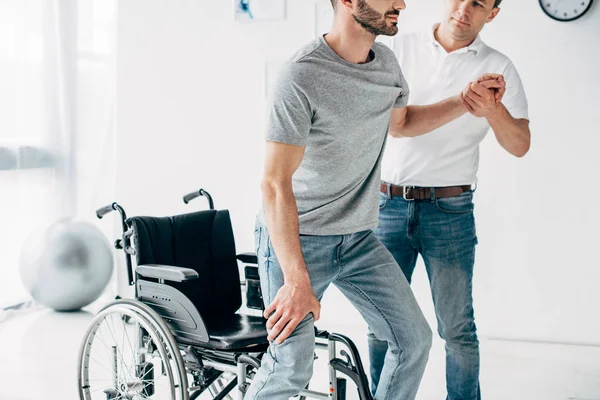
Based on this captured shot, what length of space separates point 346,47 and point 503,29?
182 cm

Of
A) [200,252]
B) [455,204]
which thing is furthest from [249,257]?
[455,204]

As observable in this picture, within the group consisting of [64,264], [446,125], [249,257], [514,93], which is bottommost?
[64,264]

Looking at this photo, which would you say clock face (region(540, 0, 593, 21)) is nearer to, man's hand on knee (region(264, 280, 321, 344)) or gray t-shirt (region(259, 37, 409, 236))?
gray t-shirt (region(259, 37, 409, 236))

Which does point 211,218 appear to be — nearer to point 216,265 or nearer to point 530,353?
point 216,265

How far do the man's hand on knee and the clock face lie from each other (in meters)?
2.23

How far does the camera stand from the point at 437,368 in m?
2.99

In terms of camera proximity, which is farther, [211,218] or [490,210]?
[490,210]

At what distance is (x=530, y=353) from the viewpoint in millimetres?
3193

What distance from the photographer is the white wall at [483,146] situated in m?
3.22

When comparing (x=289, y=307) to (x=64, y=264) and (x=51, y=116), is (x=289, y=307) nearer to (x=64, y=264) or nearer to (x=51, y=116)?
(x=64, y=264)

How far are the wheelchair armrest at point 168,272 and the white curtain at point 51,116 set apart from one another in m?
2.03

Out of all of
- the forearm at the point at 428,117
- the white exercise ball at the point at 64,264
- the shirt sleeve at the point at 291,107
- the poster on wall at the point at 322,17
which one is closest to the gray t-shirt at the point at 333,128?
the shirt sleeve at the point at 291,107

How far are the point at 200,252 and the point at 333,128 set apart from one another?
78cm

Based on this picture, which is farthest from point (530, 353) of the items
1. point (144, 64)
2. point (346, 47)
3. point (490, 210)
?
point (144, 64)
